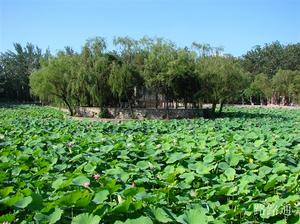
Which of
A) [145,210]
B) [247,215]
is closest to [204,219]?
[145,210]

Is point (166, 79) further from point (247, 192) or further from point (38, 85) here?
point (247, 192)

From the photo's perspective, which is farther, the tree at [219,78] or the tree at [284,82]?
the tree at [284,82]

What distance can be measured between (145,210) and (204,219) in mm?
503

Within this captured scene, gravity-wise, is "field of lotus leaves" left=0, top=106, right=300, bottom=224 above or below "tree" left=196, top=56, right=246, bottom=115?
below

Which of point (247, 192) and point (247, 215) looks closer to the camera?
point (247, 215)

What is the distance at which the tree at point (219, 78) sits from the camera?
87.5 ft

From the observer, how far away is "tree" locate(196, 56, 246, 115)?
26.7m

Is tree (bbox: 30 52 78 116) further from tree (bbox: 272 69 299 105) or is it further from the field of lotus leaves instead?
tree (bbox: 272 69 299 105)

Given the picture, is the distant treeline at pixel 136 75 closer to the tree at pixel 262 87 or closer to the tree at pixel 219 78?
the tree at pixel 219 78

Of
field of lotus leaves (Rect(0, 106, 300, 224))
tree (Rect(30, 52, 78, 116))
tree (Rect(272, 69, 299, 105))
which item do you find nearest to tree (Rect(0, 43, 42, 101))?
tree (Rect(30, 52, 78, 116))

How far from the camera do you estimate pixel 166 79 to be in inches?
1009

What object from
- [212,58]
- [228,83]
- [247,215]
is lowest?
[247,215]

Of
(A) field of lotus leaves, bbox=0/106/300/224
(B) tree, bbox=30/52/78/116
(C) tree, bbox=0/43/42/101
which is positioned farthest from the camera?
(C) tree, bbox=0/43/42/101

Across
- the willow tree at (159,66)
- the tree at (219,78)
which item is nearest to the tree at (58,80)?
the willow tree at (159,66)
